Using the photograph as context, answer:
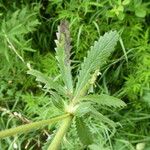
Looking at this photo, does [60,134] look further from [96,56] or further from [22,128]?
[96,56]

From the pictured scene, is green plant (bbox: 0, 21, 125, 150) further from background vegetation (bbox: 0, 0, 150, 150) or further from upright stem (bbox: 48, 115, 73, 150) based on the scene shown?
background vegetation (bbox: 0, 0, 150, 150)

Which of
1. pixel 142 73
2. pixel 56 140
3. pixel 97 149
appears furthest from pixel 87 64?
pixel 142 73

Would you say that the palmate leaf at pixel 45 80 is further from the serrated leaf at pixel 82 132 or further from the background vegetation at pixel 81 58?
the background vegetation at pixel 81 58

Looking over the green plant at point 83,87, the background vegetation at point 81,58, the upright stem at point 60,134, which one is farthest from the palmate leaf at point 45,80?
the background vegetation at point 81,58

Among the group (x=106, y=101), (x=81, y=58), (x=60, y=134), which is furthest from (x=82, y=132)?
(x=81, y=58)

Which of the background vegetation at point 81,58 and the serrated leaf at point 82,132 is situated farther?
the background vegetation at point 81,58

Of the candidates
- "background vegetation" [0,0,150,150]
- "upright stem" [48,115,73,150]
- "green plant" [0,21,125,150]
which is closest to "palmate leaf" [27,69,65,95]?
"green plant" [0,21,125,150]
